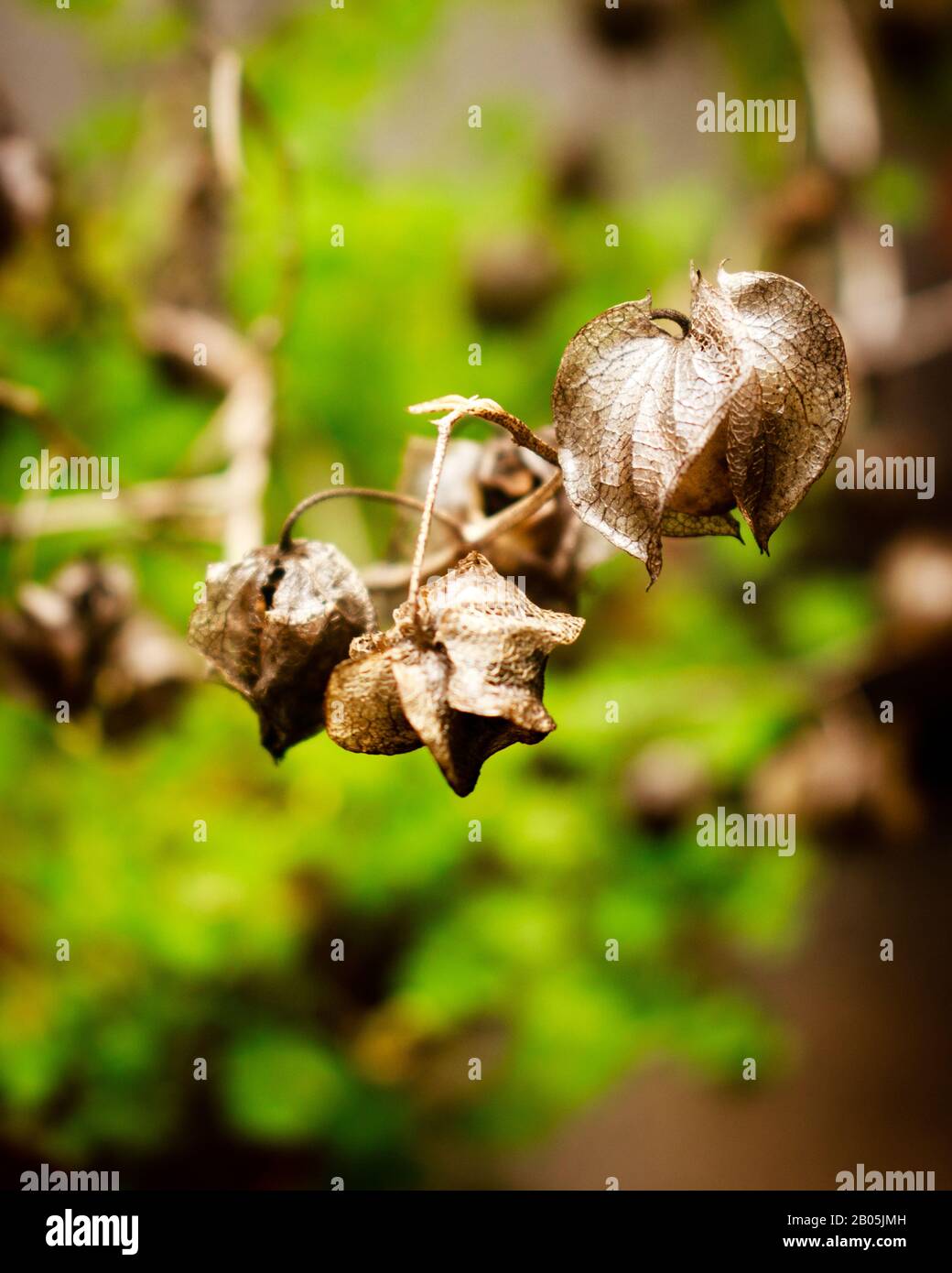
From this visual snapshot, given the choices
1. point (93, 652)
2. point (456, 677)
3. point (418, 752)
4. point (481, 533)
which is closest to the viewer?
point (456, 677)

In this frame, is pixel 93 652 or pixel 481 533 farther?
pixel 93 652

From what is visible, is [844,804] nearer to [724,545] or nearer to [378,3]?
[724,545]

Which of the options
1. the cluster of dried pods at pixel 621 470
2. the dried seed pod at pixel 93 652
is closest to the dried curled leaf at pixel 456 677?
the cluster of dried pods at pixel 621 470

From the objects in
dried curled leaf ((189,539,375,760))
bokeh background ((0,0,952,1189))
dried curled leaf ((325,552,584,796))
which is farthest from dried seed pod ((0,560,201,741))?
dried curled leaf ((325,552,584,796))

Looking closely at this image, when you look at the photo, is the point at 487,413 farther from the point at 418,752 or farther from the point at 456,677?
the point at 418,752

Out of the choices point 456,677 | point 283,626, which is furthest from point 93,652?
point 456,677

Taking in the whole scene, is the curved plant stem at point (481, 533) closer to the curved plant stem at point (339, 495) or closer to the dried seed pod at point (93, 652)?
the curved plant stem at point (339, 495)
